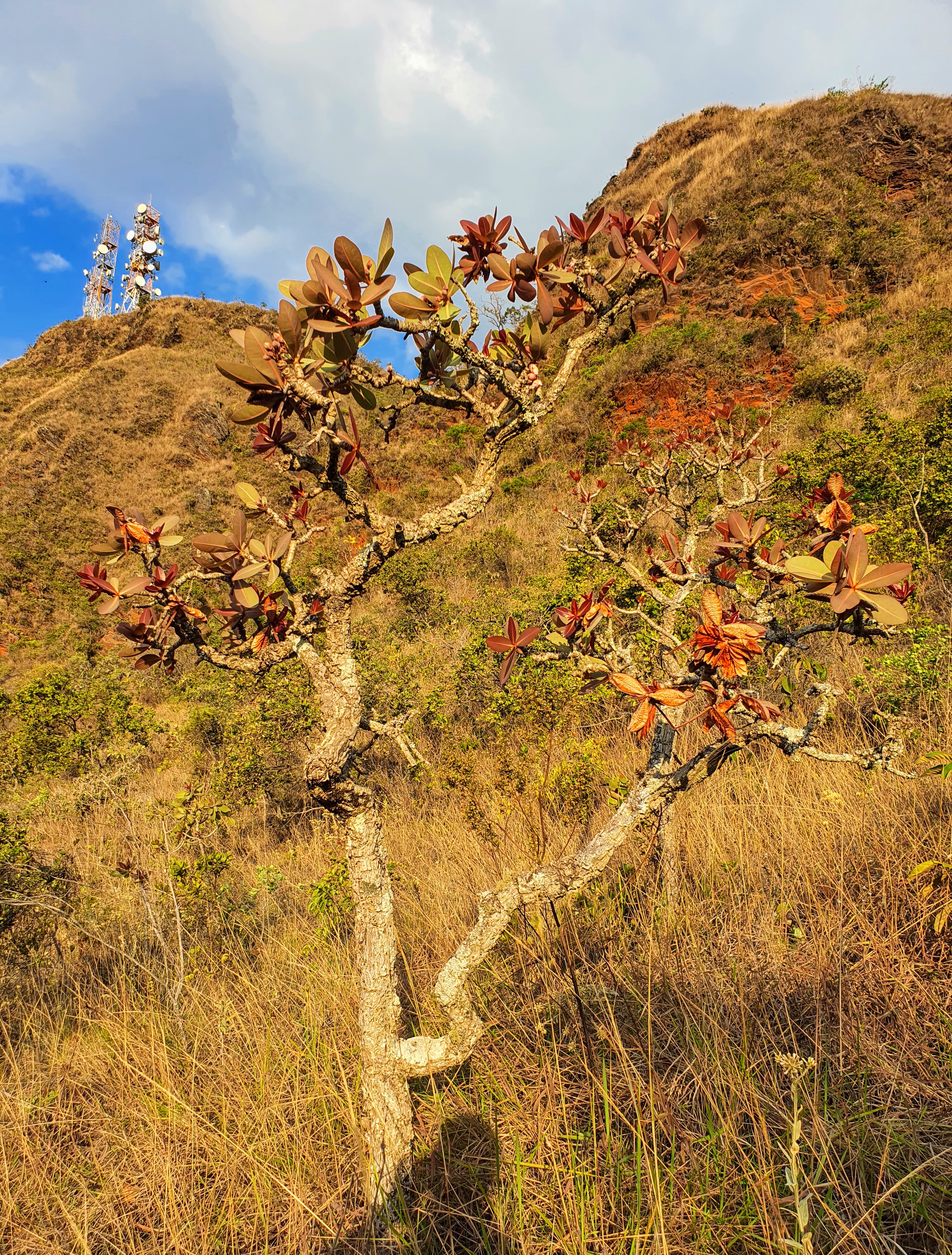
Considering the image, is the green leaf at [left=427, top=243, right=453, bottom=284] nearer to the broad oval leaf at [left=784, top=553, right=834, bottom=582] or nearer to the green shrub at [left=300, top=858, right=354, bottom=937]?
the broad oval leaf at [left=784, top=553, right=834, bottom=582]

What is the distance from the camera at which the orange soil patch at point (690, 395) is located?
478 inches

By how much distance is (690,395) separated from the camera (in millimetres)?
13086

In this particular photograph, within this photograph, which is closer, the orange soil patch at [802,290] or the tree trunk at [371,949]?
the tree trunk at [371,949]

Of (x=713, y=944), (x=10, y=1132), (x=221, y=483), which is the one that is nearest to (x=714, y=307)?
(x=221, y=483)

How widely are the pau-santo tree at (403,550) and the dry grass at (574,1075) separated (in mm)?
313

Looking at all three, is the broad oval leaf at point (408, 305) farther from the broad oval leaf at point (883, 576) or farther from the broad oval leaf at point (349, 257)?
the broad oval leaf at point (883, 576)

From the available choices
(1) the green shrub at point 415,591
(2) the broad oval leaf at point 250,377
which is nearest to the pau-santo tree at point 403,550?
(2) the broad oval leaf at point 250,377

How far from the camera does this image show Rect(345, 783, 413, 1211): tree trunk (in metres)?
1.26

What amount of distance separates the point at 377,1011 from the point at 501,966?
84 centimetres

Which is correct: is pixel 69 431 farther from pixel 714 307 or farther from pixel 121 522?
pixel 121 522

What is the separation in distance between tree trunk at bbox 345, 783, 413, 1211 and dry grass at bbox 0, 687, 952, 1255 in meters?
0.10

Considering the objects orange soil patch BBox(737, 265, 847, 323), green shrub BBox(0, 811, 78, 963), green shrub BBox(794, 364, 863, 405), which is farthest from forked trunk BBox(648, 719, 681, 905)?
orange soil patch BBox(737, 265, 847, 323)

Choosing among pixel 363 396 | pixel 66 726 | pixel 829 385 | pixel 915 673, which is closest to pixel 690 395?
pixel 829 385

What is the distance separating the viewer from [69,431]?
64.7ft
